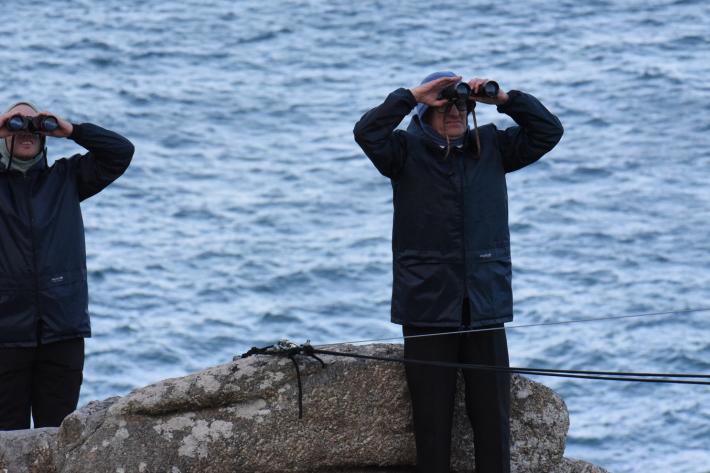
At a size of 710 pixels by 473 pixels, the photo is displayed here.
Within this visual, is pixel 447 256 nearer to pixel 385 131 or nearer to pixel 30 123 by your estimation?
pixel 385 131

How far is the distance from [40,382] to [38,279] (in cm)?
58

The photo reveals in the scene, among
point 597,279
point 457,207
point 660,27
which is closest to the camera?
point 457,207

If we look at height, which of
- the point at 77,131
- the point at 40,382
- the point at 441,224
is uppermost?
the point at 77,131

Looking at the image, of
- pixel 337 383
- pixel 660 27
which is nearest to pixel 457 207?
pixel 337 383

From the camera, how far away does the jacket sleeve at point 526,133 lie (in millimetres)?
7352

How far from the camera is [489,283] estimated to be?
7152 mm

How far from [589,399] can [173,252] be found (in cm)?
802

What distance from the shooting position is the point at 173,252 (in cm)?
2553

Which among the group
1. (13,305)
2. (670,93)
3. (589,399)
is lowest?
(589,399)

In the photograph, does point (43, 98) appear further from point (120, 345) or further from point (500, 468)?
point (500, 468)

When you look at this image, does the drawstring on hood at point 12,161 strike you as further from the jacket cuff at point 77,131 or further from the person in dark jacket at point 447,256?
the person in dark jacket at point 447,256

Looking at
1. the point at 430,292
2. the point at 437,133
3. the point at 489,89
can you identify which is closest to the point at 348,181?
the point at 437,133

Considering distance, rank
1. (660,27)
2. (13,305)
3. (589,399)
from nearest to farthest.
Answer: (13,305) → (589,399) → (660,27)

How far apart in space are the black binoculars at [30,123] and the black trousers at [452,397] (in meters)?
2.11
